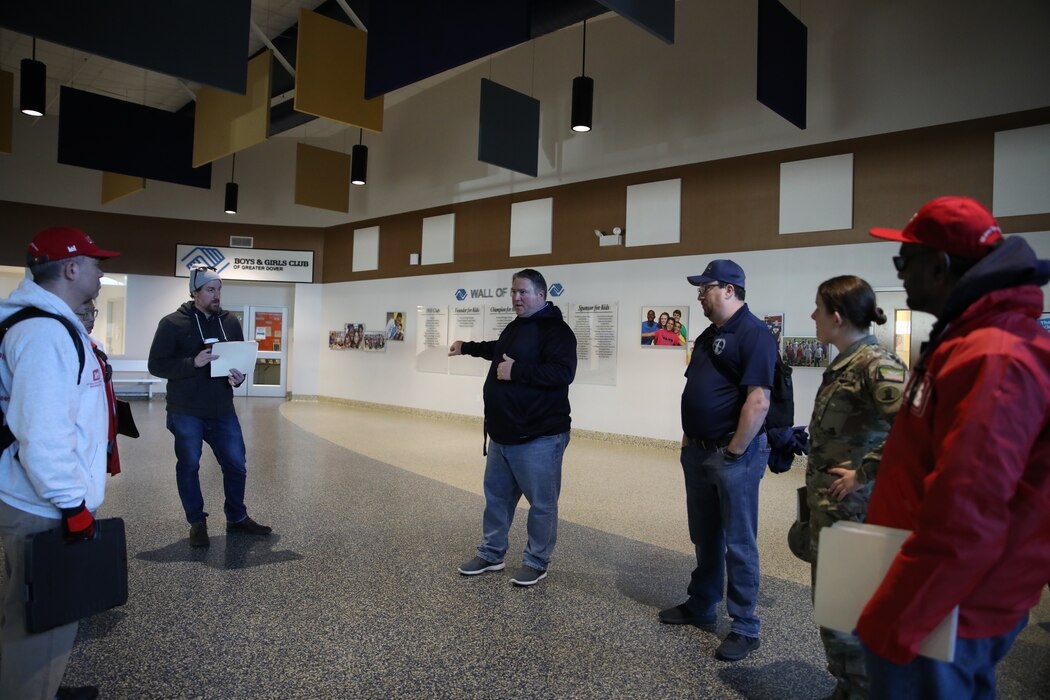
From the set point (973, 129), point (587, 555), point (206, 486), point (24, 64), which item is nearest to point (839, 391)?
point (587, 555)

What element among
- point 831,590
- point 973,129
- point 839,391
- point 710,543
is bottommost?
point 710,543

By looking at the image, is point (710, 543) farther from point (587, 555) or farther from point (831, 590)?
point (831, 590)

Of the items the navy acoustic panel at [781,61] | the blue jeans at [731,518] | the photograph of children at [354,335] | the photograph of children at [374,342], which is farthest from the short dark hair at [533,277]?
the photograph of children at [354,335]

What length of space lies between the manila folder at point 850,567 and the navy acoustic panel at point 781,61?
5.57 m

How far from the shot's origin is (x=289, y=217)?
47.0 feet

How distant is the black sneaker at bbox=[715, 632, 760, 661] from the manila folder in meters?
1.65

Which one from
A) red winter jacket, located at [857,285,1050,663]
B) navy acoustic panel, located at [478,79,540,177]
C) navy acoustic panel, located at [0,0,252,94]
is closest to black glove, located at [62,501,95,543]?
red winter jacket, located at [857,285,1050,663]

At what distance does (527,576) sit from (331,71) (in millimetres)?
5576

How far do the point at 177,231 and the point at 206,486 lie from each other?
10.5 m

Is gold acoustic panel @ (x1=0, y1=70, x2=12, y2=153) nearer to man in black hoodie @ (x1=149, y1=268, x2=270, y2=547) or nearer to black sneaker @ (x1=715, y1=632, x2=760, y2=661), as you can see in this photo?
man in black hoodie @ (x1=149, y1=268, x2=270, y2=547)

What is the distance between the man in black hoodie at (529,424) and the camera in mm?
3562

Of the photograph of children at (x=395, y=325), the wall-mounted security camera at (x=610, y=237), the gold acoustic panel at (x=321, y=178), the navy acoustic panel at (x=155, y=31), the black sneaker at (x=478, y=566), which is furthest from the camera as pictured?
the photograph of children at (x=395, y=325)

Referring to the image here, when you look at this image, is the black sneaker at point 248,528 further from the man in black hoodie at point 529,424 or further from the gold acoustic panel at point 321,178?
the gold acoustic panel at point 321,178

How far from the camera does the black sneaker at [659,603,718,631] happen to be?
123 inches
